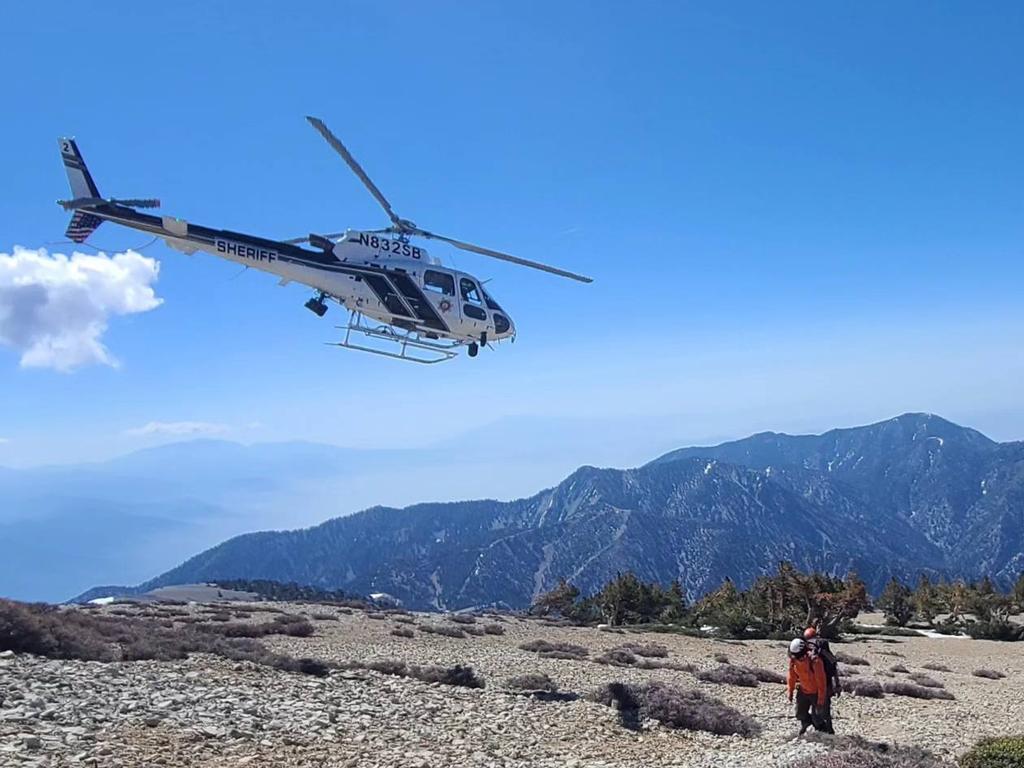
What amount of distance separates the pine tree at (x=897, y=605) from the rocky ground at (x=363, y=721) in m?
43.0

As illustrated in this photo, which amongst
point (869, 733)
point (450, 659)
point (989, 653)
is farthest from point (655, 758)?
point (989, 653)

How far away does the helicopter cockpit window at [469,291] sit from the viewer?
29.5m

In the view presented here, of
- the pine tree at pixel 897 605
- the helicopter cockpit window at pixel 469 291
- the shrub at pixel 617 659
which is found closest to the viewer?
the shrub at pixel 617 659

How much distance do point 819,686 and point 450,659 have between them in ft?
43.1

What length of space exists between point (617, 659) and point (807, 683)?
1408cm

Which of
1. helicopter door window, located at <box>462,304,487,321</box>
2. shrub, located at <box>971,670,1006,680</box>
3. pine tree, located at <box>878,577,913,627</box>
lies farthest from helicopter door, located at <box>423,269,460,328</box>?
pine tree, located at <box>878,577,913,627</box>

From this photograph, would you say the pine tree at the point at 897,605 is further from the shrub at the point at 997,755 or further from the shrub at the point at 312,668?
the shrub at the point at 312,668

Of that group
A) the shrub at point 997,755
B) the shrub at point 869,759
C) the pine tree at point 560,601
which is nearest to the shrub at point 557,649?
the shrub at point 869,759

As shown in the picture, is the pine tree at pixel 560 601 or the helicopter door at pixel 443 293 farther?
the pine tree at pixel 560 601

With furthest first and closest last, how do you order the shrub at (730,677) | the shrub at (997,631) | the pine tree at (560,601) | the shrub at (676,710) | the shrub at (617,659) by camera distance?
1. the pine tree at (560,601)
2. the shrub at (997,631)
3. the shrub at (617,659)
4. the shrub at (730,677)
5. the shrub at (676,710)

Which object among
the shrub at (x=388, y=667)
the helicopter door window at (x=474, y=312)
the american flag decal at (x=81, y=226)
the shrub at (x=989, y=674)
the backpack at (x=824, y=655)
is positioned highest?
the american flag decal at (x=81, y=226)

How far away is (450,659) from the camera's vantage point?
976 inches

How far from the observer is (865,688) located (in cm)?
2294

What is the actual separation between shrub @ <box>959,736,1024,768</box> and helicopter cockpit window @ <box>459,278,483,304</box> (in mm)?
21741
